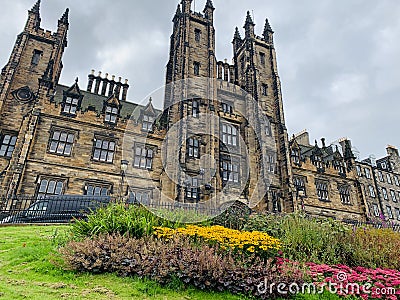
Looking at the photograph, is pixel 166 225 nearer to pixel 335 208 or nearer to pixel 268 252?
pixel 268 252

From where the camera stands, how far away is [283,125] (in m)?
30.4

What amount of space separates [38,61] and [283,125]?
23.9 meters

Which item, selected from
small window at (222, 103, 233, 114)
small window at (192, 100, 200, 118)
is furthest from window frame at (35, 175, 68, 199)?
small window at (222, 103, 233, 114)

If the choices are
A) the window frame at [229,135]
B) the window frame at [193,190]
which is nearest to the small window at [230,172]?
the window frame at [229,135]

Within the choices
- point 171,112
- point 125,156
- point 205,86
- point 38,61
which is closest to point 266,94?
point 205,86

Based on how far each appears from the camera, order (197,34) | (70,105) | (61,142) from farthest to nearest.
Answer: (197,34), (70,105), (61,142)

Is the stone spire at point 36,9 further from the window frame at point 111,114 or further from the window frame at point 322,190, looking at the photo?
the window frame at point 322,190

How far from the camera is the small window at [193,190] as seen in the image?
74.0 ft

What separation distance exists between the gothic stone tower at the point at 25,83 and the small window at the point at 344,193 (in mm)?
29473

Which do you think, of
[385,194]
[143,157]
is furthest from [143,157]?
[385,194]

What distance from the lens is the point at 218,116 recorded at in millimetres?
26828

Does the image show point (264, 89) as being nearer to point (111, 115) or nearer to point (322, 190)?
point (322, 190)

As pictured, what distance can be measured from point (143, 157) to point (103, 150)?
→ 3.03m

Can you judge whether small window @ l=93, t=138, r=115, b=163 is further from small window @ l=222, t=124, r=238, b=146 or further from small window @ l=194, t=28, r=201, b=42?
small window @ l=194, t=28, r=201, b=42
